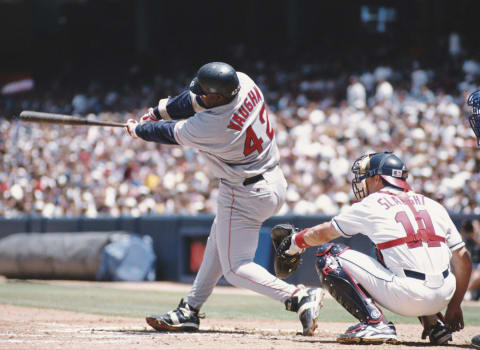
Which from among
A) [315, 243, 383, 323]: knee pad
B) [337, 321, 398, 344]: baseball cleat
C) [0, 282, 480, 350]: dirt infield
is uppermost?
[315, 243, 383, 323]: knee pad

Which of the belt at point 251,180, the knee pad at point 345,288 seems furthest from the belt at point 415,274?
the belt at point 251,180

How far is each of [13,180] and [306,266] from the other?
35.5 feet

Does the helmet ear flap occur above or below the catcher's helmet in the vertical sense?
below

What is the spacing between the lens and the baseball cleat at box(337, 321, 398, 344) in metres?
4.20

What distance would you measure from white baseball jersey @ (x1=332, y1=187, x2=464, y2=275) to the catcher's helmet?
3.40 ft

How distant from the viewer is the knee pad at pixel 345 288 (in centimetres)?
425

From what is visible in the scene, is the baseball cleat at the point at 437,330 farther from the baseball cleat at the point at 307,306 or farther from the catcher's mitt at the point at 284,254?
the catcher's mitt at the point at 284,254

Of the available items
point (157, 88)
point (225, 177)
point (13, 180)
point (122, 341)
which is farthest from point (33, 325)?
point (157, 88)

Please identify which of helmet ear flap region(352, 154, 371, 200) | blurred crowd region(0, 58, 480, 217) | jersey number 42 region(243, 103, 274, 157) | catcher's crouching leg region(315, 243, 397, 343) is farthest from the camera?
blurred crowd region(0, 58, 480, 217)

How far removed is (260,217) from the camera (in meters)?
4.88

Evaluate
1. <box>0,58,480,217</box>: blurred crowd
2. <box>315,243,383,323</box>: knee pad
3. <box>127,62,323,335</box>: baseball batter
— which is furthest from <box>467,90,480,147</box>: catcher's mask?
<box>0,58,480,217</box>: blurred crowd

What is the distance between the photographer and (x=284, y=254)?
468 cm

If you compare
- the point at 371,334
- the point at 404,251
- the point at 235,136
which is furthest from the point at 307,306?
the point at 235,136

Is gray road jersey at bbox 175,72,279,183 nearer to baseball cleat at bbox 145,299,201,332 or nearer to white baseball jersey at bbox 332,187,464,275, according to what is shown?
white baseball jersey at bbox 332,187,464,275
